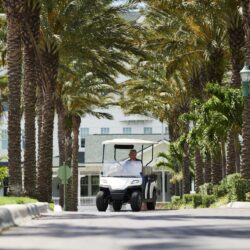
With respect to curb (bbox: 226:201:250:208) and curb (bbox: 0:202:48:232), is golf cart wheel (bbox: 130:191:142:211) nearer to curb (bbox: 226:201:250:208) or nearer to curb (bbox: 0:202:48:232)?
curb (bbox: 226:201:250:208)

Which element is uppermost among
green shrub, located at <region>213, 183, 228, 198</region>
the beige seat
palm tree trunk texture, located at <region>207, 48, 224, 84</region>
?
palm tree trunk texture, located at <region>207, 48, 224, 84</region>

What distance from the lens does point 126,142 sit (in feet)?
91.9

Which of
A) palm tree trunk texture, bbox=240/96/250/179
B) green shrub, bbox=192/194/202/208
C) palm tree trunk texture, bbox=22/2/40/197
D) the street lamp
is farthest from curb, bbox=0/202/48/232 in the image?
green shrub, bbox=192/194/202/208

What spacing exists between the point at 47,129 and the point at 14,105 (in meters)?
5.50

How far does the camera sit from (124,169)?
26281 mm

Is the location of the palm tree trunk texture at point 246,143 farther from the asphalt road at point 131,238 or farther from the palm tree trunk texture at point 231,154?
the asphalt road at point 131,238

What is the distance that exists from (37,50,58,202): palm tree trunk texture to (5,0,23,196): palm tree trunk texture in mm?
3905

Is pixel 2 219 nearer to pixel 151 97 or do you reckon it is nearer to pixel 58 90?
pixel 58 90

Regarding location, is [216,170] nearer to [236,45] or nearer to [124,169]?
[236,45]

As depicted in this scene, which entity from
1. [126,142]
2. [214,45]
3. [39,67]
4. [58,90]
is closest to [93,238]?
[126,142]

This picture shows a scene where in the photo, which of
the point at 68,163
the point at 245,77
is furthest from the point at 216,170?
the point at 68,163

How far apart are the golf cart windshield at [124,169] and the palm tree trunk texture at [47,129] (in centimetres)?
309

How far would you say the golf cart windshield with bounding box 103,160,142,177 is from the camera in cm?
2622

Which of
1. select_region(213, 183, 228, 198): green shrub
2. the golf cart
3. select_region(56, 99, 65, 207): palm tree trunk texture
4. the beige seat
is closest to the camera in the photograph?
the golf cart
